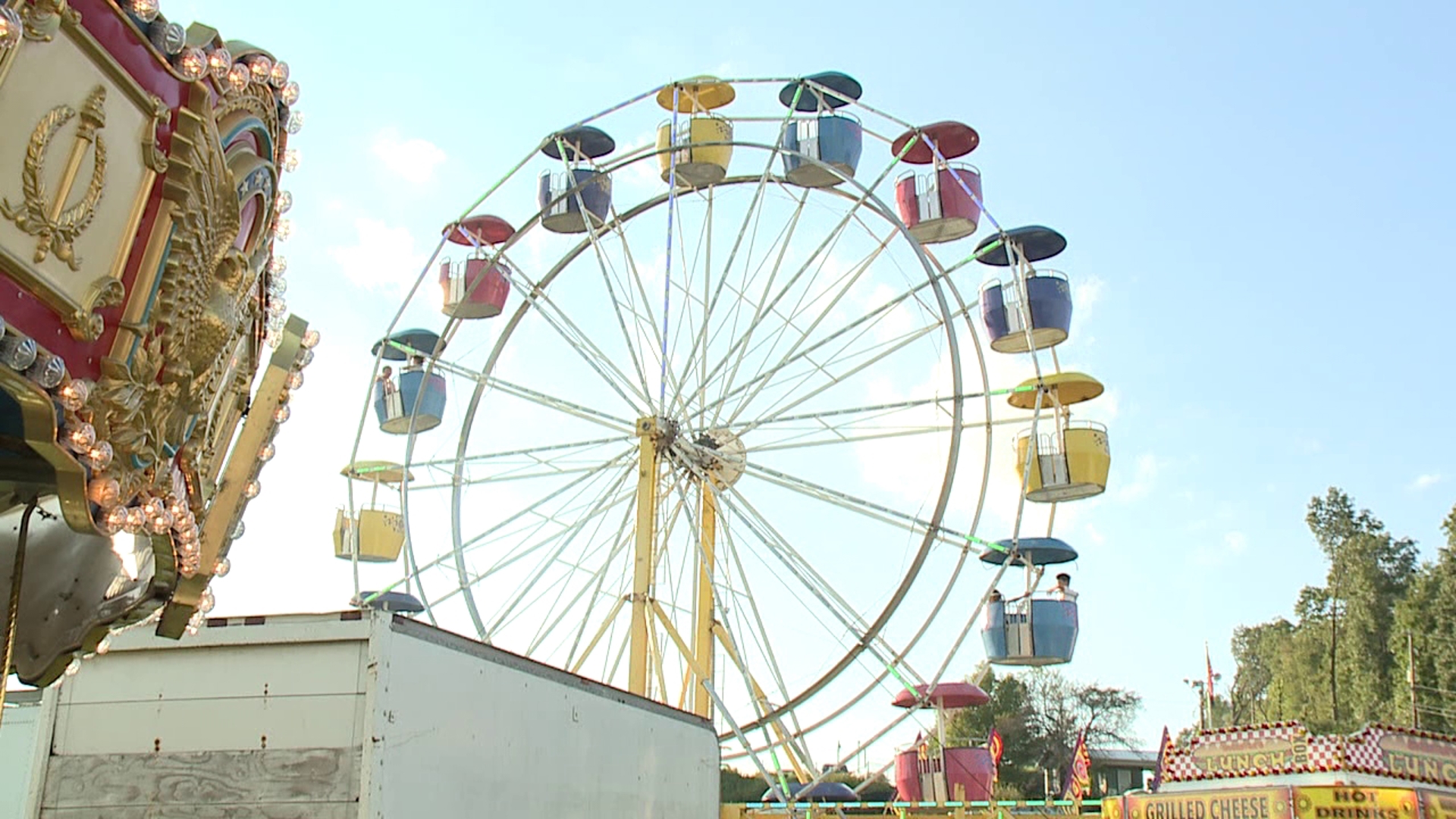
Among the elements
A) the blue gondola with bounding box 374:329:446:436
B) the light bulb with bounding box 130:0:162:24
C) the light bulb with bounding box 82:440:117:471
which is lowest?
the light bulb with bounding box 82:440:117:471

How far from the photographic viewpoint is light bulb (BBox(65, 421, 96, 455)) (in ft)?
Result: 16.8

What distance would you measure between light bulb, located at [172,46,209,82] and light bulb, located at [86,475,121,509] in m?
1.57

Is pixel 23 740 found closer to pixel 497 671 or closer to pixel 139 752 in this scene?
pixel 139 752

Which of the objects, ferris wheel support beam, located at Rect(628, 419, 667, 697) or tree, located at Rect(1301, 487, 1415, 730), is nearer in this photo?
ferris wheel support beam, located at Rect(628, 419, 667, 697)

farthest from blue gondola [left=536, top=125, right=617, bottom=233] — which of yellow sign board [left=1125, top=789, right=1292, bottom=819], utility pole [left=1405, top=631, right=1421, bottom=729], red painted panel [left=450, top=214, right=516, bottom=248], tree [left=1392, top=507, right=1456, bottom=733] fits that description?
tree [left=1392, top=507, right=1456, bottom=733]

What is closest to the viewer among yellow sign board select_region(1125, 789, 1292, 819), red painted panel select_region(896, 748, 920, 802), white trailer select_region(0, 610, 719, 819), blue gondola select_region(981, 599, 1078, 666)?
white trailer select_region(0, 610, 719, 819)

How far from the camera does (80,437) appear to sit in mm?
5133

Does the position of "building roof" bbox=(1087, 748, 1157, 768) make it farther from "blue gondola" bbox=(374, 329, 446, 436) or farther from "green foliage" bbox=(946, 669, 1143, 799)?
"blue gondola" bbox=(374, 329, 446, 436)

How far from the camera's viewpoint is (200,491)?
21.7 ft

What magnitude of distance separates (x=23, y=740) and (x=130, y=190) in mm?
4224

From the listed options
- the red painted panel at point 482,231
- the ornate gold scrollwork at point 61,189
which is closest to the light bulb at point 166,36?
the ornate gold scrollwork at point 61,189

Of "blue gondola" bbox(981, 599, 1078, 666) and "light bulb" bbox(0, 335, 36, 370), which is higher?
"blue gondola" bbox(981, 599, 1078, 666)

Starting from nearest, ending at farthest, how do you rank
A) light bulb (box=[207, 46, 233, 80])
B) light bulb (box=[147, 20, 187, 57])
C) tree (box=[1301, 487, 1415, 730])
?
1. light bulb (box=[147, 20, 187, 57])
2. light bulb (box=[207, 46, 233, 80])
3. tree (box=[1301, 487, 1415, 730])

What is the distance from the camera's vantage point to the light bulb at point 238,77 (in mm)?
5672
